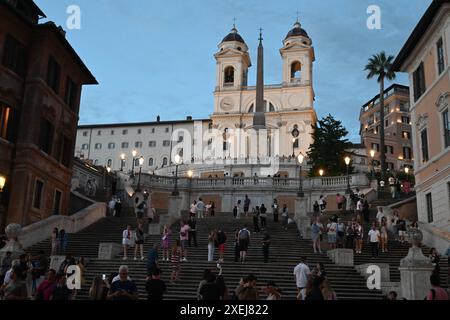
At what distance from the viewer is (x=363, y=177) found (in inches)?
1720

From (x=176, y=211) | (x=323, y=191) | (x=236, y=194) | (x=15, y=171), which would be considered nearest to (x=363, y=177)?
(x=323, y=191)

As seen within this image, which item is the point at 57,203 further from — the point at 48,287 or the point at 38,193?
the point at 48,287

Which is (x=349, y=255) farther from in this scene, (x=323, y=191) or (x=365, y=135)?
(x=365, y=135)

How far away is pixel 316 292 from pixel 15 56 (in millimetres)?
24034

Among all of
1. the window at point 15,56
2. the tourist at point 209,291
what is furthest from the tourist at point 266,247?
the window at point 15,56

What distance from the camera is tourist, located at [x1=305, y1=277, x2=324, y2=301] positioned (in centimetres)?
973

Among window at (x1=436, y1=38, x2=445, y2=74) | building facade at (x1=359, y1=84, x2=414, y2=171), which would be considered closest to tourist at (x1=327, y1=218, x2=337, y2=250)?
window at (x1=436, y1=38, x2=445, y2=74)

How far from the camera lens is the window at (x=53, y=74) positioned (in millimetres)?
30453

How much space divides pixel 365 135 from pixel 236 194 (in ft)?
186

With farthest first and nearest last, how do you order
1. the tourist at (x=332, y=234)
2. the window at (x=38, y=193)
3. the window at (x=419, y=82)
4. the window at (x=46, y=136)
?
the window at (x=46, y=136)
the window at (x=419, y=82)
the window at (x=38, y=193)
the tourist at (x=332, y=234)

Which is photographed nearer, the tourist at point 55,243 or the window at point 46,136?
the tourist at point 55,243

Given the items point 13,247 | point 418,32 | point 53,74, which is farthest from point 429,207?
point 53,74

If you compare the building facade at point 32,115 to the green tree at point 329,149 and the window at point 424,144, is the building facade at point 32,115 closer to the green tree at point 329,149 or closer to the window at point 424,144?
the window at point 424,144
